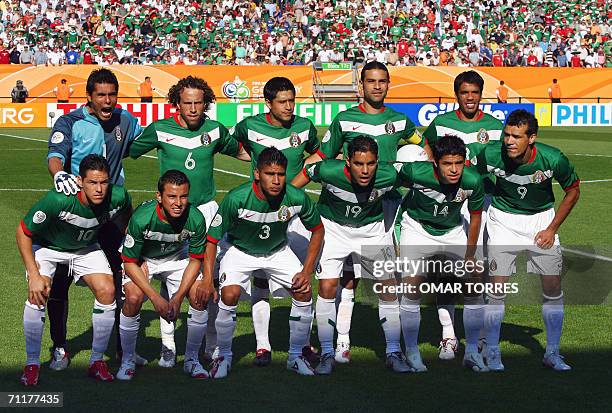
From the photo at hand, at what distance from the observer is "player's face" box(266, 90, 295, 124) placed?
29.1ft

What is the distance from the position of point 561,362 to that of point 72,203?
13.9 feet

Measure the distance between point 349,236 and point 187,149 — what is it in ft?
5.37

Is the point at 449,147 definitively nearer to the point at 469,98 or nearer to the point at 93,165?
the point at 469,98

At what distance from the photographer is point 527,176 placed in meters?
8.25

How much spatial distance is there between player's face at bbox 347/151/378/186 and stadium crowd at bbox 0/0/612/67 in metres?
33.8

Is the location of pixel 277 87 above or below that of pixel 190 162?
above

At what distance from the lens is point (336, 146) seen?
912cm

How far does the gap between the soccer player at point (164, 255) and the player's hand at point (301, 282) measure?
69 centimetres

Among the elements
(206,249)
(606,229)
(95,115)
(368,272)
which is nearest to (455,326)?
(368,272)

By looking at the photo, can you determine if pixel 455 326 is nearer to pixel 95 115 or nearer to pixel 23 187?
pixel 95 115

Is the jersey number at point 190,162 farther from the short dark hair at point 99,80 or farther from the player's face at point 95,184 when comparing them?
the player's face at point 95,184

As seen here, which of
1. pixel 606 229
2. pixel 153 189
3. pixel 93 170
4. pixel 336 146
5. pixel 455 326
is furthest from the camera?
pixel 153 189

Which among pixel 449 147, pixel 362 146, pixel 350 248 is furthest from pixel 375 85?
pixel 350 248

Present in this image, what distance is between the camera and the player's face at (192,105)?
8.53 metres
